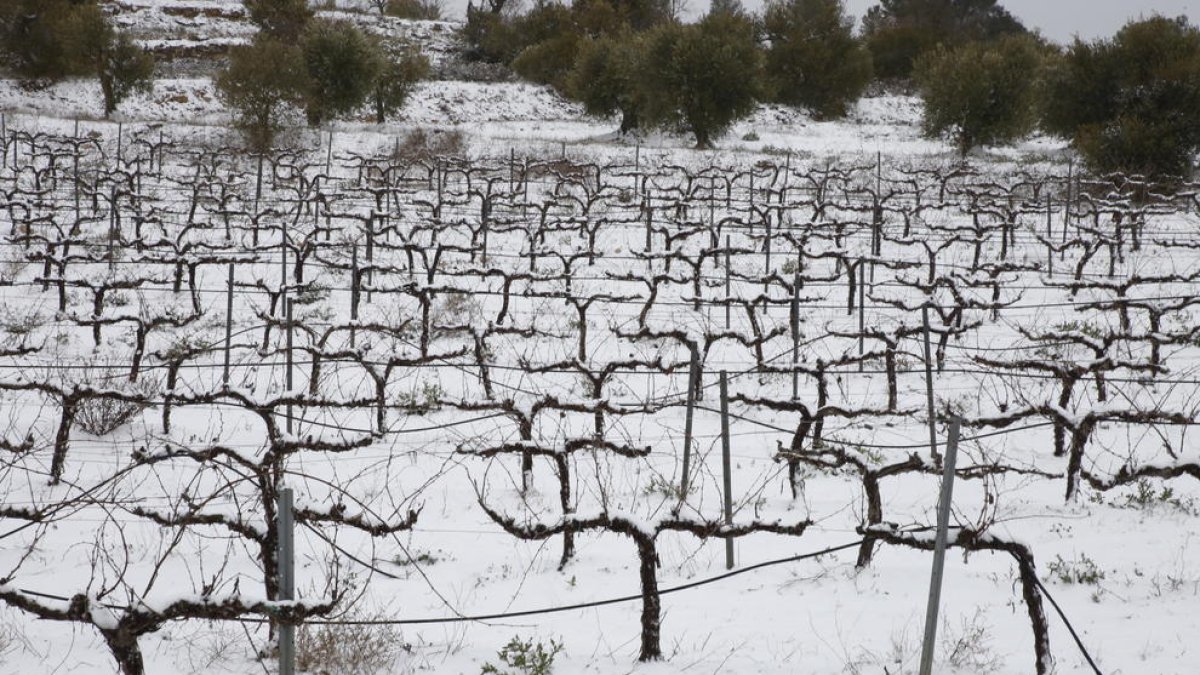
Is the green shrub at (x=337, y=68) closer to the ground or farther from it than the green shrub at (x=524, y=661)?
farther from it

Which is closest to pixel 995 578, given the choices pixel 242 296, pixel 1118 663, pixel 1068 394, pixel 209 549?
pixel 1118 663

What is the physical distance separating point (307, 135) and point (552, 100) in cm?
1455

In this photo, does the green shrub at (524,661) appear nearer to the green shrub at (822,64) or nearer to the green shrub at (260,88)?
the green shrub at (260,88)

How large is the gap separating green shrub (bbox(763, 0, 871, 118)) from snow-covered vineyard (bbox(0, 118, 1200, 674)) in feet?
87.8

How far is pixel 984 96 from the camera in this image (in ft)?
107

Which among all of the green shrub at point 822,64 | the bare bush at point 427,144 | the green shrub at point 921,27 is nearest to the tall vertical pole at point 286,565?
the bare bush at point 427,144

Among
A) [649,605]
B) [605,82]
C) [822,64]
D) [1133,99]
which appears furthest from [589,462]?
[822,64]

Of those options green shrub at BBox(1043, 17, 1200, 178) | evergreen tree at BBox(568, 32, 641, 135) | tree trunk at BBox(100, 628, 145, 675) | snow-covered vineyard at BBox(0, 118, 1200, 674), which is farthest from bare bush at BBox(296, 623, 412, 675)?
evergreen tree at BBox(568, 32, 641, 135)

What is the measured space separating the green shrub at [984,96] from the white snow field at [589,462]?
37.3ft

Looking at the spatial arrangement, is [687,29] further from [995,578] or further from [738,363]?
[995,578]

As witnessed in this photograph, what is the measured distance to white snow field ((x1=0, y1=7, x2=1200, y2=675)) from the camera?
5570mm

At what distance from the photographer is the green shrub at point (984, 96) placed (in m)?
32.8

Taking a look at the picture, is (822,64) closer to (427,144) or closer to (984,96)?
(984,96)

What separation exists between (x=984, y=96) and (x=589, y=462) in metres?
28.2
